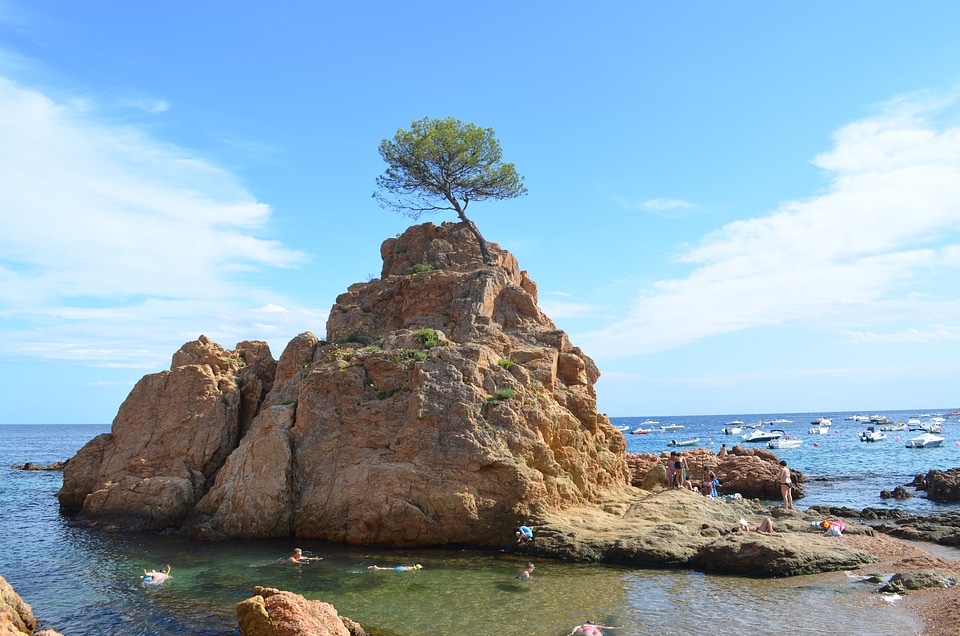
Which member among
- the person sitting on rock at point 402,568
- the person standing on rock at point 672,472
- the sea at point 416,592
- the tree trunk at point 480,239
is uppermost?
the tree trunk at point 480,239

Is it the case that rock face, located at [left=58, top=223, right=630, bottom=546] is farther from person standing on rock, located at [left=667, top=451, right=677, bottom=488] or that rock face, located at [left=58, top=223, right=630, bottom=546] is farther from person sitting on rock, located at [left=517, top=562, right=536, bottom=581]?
person sitting on rock, located at [left=517, top=562, right=536, bottom=581]

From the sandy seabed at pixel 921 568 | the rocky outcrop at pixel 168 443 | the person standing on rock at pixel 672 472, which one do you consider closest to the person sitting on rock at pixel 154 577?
the rocky outcrop at pixel 168 443

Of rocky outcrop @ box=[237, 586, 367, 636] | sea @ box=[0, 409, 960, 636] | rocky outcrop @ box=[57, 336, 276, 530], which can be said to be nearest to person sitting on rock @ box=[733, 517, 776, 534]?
sea @ box=[0, 409, 960, 636]

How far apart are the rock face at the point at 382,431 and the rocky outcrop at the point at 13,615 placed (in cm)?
956

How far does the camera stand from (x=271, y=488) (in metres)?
21.9

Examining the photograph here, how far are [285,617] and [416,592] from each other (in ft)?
17.2

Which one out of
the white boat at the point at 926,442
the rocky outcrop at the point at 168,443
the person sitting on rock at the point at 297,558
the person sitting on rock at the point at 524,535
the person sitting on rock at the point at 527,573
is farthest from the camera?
the white boat at the point at 926,442

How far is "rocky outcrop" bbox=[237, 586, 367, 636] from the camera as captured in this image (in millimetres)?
11094

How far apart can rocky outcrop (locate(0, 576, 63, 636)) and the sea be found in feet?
5.40

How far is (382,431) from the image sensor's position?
21.9m

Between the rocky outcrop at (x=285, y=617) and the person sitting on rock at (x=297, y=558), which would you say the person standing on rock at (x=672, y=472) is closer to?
the person sitting on rock at (x=297, y=558)

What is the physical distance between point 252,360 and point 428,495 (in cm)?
1411

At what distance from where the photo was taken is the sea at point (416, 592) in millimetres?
13672

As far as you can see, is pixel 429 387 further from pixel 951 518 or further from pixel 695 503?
pixel 951 518
